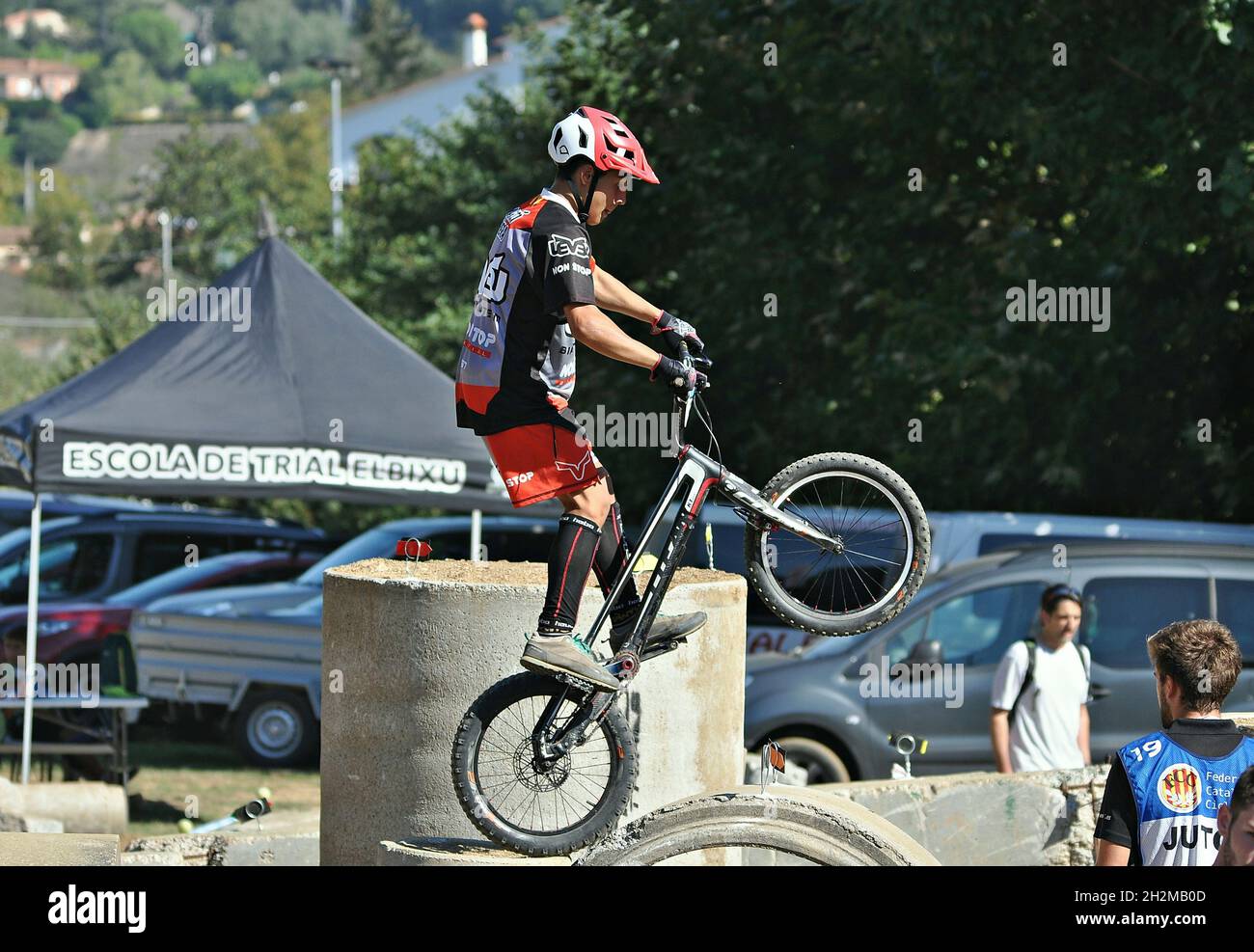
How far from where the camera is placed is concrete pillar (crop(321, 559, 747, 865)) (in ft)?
19.0

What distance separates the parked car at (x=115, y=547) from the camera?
1458 cm

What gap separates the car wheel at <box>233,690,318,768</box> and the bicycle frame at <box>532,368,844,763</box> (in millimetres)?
8331

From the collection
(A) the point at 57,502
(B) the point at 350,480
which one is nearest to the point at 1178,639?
(B) the point at 350,480

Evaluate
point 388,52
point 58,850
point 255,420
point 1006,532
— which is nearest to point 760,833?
point 58,850

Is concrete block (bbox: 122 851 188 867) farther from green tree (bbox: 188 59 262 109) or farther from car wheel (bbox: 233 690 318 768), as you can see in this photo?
green tree (bbox: 188 59 262 109)

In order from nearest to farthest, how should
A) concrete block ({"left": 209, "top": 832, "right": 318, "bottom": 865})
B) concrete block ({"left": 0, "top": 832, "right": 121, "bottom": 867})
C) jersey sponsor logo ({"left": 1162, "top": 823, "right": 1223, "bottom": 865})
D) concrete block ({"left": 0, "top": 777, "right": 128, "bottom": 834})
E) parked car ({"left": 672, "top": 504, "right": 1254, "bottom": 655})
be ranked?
jersey sponsor logo ({"left": 1162, "top": 823, "right": 1223, "bottom": 865})
concrete block ({"left": 0, "top": 832, "right": 121, "bottom": 867})
concrete block ({"left": 209, "top": 832, "right": 318, "bottom": 865})
concrete block ({"left": 0, "top": 777, "right": 128, "bottom": 834})
parked car ({"left": 672, "top": 504, "right": 1254, "bottom": 655})

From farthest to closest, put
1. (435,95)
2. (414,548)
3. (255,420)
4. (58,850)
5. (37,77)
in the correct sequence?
(37,77)
(435,95)
(255,420)
(414,548)
(58,850)

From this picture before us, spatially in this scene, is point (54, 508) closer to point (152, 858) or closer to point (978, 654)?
point (152, 858)

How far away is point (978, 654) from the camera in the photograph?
10234 millimetres

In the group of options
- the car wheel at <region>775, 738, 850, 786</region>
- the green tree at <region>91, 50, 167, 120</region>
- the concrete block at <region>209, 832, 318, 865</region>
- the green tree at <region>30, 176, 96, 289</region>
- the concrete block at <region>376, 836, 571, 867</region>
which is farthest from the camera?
the green tree at <region>91, 50, 167, 120</region>

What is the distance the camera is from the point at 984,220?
46.0ft

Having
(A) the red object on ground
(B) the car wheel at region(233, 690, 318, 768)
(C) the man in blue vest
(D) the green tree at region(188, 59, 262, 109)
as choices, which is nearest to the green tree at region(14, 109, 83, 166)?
(D) the green tree at region(188, 59, 262, 109)

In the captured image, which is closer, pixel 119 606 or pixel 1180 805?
pixel 1180 805

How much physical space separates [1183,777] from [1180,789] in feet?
0.10
